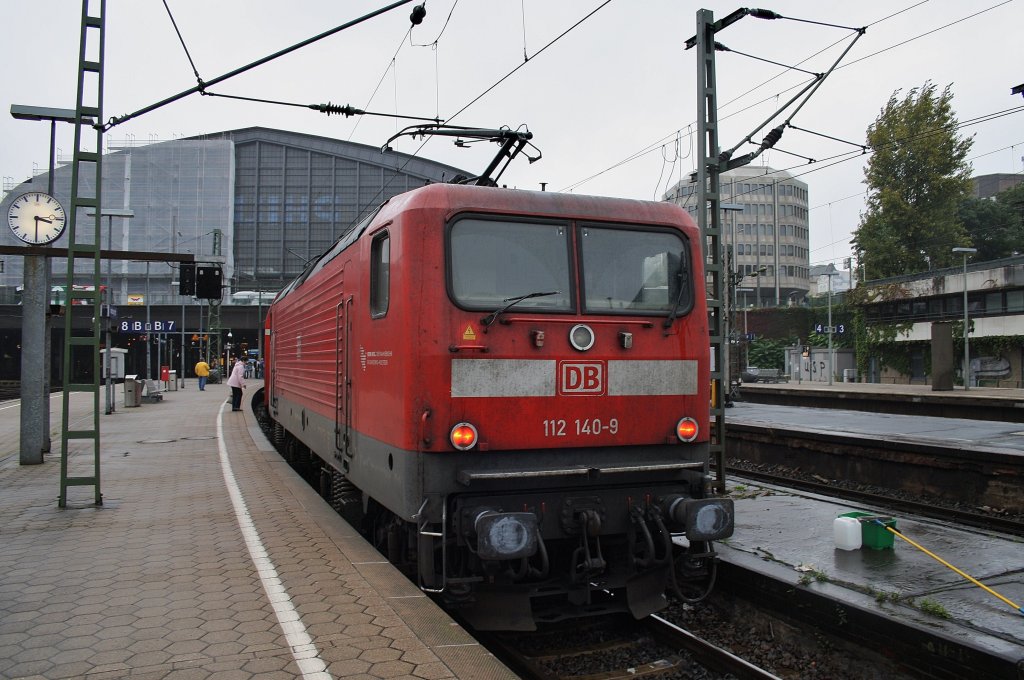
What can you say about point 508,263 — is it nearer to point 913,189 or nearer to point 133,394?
point 133,394

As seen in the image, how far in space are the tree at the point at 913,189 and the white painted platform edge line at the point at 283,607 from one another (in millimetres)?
44938

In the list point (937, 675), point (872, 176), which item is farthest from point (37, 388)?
point (872, 176)

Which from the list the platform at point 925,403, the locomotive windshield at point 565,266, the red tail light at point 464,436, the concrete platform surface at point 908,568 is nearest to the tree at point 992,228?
the platform at point 925,403

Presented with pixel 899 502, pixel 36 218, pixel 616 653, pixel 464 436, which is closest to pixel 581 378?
pixel 464 436

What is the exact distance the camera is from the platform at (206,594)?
411 cm

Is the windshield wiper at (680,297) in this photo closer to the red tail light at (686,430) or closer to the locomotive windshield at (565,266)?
the locomotive windshield at (565,266)

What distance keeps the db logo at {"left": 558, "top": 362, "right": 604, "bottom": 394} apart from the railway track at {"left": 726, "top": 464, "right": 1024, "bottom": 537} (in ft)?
19.6

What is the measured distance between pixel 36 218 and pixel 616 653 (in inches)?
421

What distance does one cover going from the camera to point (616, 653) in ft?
18.5

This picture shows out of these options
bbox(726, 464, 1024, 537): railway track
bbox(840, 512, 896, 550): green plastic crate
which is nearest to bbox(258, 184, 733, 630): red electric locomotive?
bbox(840, 512, 896, 550): green plastic crate

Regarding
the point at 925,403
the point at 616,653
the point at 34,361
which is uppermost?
the point at 34,361

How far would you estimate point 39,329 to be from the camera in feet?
39.9

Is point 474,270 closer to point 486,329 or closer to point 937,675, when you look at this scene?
point 486,329

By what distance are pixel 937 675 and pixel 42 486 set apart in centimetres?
1021
